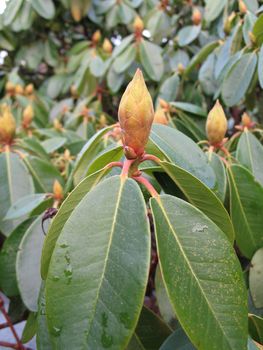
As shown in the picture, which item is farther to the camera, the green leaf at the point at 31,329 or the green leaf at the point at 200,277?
the green leaf at the point at 31,329

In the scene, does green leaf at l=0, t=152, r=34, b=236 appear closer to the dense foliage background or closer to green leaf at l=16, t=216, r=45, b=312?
the dense foliage background

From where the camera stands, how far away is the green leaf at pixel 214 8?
4.87 ft

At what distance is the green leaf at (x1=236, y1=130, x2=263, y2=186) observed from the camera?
917 mm

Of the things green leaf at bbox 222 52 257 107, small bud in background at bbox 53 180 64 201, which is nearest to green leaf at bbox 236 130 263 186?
green leaf at bbox 222 52 257 107

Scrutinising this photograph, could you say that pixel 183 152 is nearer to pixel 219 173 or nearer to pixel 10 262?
pixel 219 173

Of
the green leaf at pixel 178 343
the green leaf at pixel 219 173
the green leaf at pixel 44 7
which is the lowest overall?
the green leaf at pixel 178 343

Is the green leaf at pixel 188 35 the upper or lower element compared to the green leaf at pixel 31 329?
upper

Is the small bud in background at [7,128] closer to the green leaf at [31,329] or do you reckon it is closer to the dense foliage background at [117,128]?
the dense foliage background at [117,128]

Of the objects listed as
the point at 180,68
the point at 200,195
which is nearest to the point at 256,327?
the point at 200,195

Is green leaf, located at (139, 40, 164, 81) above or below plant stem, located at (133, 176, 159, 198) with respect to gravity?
below

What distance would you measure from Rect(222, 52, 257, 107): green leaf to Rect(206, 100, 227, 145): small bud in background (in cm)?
30

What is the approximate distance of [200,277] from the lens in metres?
0.53

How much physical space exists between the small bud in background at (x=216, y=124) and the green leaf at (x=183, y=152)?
0.41 feet

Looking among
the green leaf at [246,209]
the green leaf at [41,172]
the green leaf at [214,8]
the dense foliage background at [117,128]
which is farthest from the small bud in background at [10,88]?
the green leaf at [246,209]
